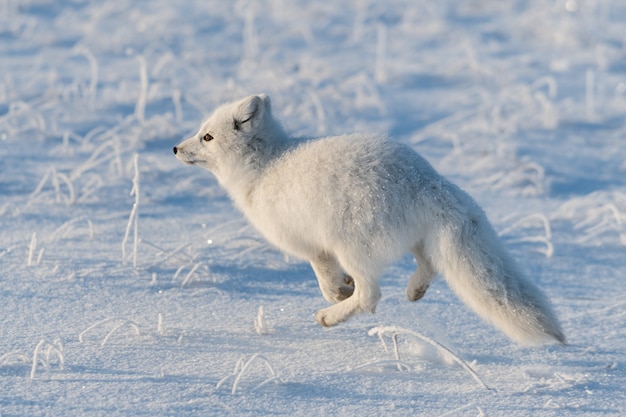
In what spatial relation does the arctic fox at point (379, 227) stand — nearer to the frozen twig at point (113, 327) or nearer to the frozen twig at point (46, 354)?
the frozen twig at point (113, 327)

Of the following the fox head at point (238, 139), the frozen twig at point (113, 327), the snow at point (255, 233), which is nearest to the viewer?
the snow at point (255, 233)

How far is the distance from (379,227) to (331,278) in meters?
0.52

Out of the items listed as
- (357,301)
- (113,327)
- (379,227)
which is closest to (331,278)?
(357,301)

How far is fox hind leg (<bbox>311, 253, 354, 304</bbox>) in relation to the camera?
12.5 feet

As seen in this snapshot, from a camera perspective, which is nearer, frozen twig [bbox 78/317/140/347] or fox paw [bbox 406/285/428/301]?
frozen twig [bbox 78/317/140/347]

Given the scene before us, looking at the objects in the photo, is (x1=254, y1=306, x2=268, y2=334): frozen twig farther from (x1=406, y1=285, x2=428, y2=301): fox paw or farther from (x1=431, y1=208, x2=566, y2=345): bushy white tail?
(x1=431, y1=208, x2=566, y2=345): bushy white tail

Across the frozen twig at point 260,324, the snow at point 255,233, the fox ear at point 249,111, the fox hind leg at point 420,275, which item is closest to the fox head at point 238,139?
the fox ear at point 249,111

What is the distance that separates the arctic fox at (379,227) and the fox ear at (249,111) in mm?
224

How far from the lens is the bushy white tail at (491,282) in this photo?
3.22m

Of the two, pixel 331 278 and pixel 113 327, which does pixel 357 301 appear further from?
pixel 113 327

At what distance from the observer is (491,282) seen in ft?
10.8

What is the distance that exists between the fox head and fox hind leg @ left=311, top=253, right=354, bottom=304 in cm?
47

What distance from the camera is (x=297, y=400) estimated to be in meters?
3.07

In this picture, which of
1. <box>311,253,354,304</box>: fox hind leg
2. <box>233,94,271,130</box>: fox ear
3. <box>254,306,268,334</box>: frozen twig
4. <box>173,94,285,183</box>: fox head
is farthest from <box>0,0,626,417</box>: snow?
<box>233,94,271,130</box>: fox ear
